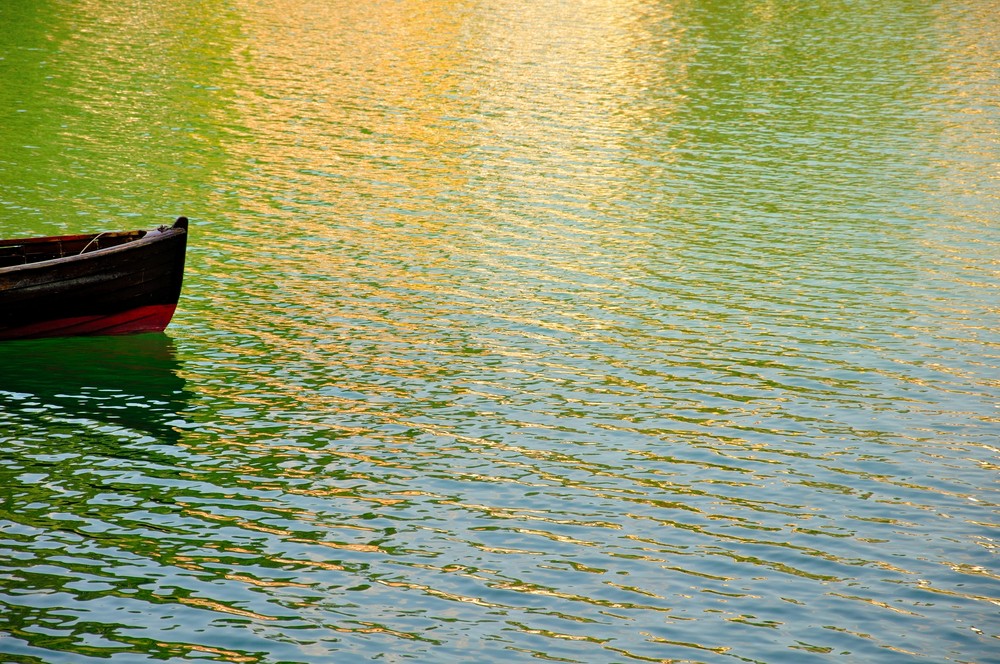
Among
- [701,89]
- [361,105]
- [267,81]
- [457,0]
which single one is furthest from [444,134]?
[457,0]

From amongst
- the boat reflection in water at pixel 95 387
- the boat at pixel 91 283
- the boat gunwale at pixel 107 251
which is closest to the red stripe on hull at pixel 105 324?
the boat at pixel 91 283

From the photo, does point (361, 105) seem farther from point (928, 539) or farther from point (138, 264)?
point (928, 539)

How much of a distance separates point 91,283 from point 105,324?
3.95ft

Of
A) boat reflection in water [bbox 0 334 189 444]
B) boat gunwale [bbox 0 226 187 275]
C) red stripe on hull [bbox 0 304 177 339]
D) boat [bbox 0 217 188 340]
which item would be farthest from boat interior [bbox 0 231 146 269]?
boat reflection in water [bbox 0 334 189 444]

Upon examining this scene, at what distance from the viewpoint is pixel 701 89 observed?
203ft

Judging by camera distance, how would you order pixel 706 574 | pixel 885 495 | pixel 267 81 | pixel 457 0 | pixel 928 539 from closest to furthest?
pixel 706 574 → pixel 928 539 → pixel 885 495 → pixel 267 81 → pixel 457 0

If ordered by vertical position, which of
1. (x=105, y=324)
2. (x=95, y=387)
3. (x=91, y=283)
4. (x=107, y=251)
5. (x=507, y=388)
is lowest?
(x=95, y=387)

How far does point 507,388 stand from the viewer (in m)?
24.9

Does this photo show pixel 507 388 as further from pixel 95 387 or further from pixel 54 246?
pixel 54 246

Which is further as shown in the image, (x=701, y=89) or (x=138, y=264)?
(x=701, y=89)

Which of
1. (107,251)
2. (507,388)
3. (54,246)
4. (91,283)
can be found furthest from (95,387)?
(507,388)

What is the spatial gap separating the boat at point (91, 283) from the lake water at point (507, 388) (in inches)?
22.9

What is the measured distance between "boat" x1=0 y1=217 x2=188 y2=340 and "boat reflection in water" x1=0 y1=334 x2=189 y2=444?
1.29ft

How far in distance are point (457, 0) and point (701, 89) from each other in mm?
35487
